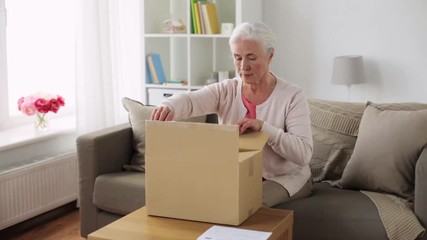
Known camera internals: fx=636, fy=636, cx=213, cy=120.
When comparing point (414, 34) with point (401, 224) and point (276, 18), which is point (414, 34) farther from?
point (401, 224)

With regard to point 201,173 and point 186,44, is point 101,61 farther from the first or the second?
point 201,173

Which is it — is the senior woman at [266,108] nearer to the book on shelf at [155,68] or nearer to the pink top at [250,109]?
the pink top at [250,109]

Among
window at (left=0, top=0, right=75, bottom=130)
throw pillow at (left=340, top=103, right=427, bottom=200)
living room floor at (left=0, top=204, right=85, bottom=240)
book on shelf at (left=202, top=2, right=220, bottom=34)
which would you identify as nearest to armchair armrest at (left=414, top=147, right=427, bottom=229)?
throw pillow at (left=340, top=103, right=427, bottom=200)

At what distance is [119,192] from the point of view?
3.02m

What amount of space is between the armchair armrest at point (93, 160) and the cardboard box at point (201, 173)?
118 centimetres

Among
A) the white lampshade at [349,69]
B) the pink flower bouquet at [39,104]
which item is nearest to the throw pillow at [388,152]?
the white lampshade at [349,69]

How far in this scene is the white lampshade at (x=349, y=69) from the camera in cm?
416

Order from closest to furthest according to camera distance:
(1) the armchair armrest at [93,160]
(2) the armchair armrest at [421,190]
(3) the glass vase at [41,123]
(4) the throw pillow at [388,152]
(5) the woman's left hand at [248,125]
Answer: (5) the woman's left hand at [248,125]
(2) the armchair armrest at [421,190]
(4) the throw pillow at [388,152]
(1) the armchair armrest at [93,160]
(3) the glass vase at [41,123]

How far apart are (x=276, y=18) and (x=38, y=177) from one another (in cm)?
198

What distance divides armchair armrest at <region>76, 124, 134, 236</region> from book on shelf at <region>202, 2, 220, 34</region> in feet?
4.28

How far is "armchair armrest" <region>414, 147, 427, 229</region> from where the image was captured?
97.5 inches

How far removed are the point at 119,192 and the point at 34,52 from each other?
1.52 metres

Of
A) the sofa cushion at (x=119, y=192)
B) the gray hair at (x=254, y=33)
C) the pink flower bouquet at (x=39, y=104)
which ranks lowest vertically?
the sofa cushion at (x=119, y=192)

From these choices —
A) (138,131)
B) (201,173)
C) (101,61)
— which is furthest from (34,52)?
(201,173)
